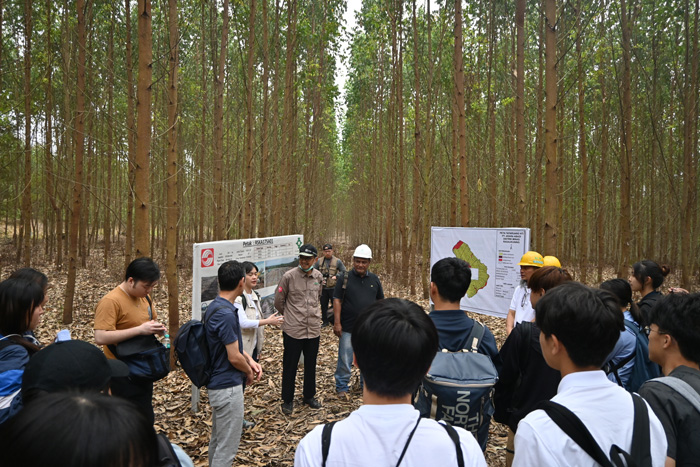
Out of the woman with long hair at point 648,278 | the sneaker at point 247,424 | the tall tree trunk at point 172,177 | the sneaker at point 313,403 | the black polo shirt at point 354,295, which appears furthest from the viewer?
the tall tree trunk at point 172,177

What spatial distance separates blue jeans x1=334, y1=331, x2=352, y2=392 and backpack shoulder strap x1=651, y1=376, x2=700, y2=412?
337 centimetres

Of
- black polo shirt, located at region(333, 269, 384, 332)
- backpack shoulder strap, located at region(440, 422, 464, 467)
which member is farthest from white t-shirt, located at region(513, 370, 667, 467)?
black polo shirt, located at region(333, 269, 384, 332)

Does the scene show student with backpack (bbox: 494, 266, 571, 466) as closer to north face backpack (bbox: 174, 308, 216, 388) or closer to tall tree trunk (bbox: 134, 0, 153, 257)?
north face backpack (bbox: 174, 308, 216, 388)

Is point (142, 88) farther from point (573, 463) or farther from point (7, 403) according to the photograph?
point (573, 463)

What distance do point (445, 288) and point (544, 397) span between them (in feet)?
2.32

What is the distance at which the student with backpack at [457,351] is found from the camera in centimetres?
165

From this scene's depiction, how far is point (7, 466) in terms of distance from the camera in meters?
0.63

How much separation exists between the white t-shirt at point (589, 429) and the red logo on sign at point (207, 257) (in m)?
3.53

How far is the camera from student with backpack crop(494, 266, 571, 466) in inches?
73.9

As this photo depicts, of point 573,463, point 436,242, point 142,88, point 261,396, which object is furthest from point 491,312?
point 142,88

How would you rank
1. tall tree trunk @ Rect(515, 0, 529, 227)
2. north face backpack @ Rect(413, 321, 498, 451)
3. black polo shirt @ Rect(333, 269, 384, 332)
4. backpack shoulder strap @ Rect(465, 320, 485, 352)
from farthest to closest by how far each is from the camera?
1. tall tree trunk @ Rect(515, 0, 529, 227)
2. black polo shirt @ Rect(333, 269, 384, 332)
3. backpack shoulder strap @ Rect(465, 320, 485, 352)
4. north face backpack @ Rect(413, 321, 498, 451)

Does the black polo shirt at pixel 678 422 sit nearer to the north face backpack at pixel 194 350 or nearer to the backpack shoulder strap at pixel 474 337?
the backpack shoulder strap at pixel 474 337

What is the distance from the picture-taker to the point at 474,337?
6.01ft

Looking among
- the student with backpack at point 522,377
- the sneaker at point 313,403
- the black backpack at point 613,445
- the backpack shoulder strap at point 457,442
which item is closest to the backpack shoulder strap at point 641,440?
the black backpack at point 613,445
